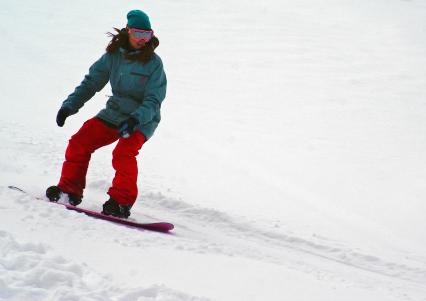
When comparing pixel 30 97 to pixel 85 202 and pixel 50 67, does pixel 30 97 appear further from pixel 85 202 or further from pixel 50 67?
pixel 85 202

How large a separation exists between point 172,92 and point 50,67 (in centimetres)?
340

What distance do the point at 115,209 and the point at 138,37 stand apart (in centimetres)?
132

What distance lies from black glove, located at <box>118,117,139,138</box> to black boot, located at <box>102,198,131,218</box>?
Answer: 579 millimetres

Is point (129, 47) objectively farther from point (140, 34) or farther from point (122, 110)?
point (122, 110)

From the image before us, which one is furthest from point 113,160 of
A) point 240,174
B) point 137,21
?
point 240,174

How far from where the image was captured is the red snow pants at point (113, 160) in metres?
3.87

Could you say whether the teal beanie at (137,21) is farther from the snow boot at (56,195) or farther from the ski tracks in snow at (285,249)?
the ski tracks in snow at (285,249)

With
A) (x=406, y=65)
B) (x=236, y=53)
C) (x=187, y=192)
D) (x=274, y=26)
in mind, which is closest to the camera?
(x=187, y=192)

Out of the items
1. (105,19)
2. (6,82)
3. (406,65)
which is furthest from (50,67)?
(406,65)

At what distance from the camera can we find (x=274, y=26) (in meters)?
19.3

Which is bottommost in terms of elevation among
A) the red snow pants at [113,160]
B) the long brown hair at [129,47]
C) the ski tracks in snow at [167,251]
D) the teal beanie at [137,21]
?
the ski tracks in snow at [167,251]

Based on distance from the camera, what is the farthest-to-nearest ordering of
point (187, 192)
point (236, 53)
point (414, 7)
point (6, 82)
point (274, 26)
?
point (414, 7) → point (274, 26) → point (236, 53) → point (6, 82) → point (187, 192)

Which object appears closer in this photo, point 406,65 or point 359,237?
point 359,237

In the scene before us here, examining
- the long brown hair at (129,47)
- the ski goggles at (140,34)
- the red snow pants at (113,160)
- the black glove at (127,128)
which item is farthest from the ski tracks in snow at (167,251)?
the ski goggles at (140,34)
